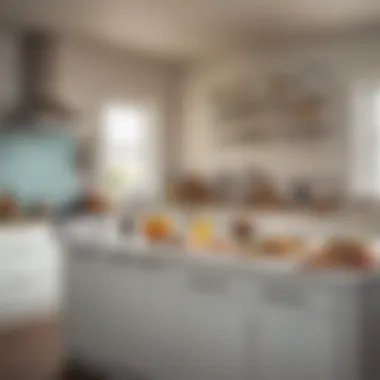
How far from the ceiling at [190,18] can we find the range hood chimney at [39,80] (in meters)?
0.27

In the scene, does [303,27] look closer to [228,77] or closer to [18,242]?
[228,77]

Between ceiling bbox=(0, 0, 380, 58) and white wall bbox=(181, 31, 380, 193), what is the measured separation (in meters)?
0.25

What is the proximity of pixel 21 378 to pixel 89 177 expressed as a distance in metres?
2.42

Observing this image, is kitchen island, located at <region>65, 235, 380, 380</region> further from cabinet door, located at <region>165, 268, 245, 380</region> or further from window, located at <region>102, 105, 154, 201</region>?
window, located at <region>102, 105, 154, 201</region>

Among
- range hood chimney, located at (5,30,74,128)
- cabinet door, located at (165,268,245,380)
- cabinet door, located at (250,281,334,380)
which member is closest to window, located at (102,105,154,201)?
range hood chimney, located at (5,30,74,128)

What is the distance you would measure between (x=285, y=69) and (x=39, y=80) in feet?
6.81

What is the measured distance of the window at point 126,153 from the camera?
5.51 metres

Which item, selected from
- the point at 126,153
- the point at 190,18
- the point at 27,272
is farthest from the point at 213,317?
the point at 126,153

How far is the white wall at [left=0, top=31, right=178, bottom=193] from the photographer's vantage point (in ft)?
16.1

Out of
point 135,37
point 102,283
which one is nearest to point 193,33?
point 135,37

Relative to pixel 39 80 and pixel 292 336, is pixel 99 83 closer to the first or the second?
pixel 39 80

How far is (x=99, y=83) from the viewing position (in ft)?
18.0

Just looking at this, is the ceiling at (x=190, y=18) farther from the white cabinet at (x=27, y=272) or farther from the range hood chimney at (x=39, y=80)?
the white cabinet at (x=27, y=272)

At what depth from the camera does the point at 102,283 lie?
10.4ft
